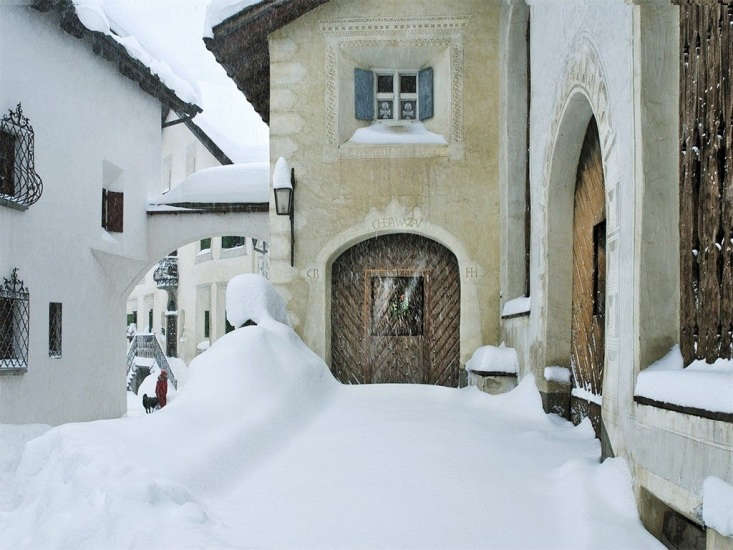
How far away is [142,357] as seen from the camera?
80.7 ft

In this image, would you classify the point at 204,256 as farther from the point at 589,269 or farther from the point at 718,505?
the point at 718,505

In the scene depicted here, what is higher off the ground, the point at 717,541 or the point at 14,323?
the point at 14,323

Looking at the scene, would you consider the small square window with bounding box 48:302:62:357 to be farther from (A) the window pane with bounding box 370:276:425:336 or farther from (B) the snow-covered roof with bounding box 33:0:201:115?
(A) the window pane with bounding box 370:276:425:336

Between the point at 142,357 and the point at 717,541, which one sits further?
the point at 142,357

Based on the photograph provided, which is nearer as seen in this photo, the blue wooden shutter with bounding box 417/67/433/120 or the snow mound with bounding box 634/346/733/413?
the snow mound with bounding box 634/346/733/413

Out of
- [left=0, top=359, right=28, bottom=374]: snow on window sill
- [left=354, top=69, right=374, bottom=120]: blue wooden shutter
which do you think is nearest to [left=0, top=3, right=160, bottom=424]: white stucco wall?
[left=0, top=359, right=28, bottom=374]: snow on window sill

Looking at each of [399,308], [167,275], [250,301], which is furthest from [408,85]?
[167,275]

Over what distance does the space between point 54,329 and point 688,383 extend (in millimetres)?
10321

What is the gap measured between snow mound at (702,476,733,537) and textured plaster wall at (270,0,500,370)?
19.4 feet

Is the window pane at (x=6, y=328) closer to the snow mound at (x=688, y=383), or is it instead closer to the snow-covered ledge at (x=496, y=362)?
the snow-covered ledge at (x=496, y=362)

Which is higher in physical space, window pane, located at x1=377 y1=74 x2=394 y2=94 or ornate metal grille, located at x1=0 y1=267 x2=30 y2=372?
window pane, located at x1=377 y1=74 x2=394 y2=94

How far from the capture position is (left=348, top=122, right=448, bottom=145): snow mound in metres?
8.77

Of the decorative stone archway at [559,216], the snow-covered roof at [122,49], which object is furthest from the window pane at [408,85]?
the snow-covered roof at [122,49]

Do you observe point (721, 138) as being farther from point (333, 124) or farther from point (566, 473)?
point (333, 124)
